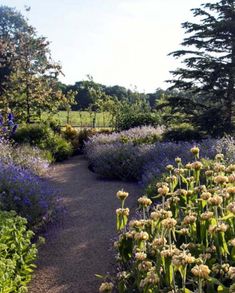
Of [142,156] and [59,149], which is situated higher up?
[142,156]

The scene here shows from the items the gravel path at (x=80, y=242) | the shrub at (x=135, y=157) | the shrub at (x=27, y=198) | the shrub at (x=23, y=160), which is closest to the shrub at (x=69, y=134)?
the shrub at (x=23, y=160)

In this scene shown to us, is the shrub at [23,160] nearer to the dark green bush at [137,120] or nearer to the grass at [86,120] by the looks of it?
the dark green bush at [137,120]

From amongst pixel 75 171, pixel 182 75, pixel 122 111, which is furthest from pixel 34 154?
pixel 122 111

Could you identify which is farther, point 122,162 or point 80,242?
point 122,162

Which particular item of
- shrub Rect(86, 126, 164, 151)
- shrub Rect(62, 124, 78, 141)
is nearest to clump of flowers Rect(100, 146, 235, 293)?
shrub Rect(86, 126, 164, 151)

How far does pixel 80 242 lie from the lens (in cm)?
452

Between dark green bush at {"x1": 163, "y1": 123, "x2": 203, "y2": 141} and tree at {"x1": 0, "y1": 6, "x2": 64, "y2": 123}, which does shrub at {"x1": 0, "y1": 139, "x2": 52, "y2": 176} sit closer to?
dark green bush at {"x1": 163, "y1": 123, "x2": 203, "y2": 141}

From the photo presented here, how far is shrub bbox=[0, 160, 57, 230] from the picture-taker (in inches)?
177

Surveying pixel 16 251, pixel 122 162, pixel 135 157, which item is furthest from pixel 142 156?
Answer: pixel 16 251

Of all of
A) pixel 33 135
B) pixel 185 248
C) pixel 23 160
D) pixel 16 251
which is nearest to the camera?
pixel 185 248

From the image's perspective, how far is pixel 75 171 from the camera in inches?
371

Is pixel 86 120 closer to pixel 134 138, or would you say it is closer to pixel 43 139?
pixel 43 139

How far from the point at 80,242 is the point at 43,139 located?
23.8 ft

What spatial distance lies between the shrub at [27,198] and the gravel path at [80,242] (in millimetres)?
256
